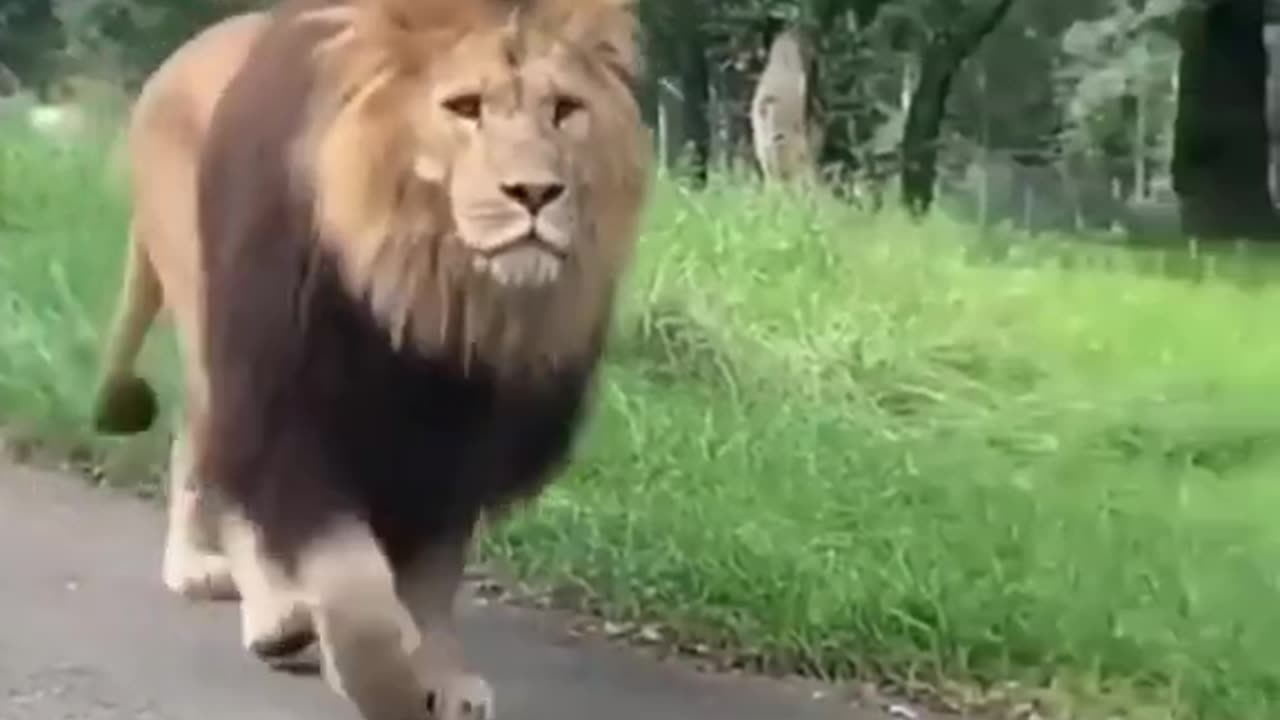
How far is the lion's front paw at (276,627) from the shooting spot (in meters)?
4.03

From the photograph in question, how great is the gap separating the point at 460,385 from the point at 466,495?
0.26 metres

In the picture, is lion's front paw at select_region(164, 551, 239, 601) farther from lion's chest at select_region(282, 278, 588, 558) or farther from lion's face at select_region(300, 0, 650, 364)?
lion's face at select_region(300, 0, 650, 364)

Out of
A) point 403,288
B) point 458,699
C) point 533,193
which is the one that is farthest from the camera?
point 458,699

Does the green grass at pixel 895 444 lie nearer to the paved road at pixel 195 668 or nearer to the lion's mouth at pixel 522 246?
the paved road at pixel 195 668

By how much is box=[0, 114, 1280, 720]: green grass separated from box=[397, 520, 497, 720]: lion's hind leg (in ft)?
3.37

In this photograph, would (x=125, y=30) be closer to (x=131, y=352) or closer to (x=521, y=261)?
(x=131, y=352)

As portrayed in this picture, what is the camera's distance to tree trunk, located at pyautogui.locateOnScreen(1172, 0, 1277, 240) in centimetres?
1811

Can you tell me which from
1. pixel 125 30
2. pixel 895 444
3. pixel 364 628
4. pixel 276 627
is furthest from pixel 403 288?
pixel 125 30

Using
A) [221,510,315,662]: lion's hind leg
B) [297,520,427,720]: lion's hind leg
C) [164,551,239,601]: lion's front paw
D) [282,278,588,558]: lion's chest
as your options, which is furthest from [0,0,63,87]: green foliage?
[297,520,427,720]: lion's hind leg

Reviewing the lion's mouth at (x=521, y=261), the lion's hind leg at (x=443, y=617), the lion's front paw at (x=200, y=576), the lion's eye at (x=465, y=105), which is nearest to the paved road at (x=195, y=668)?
Answer: the lion's front paw at (x=200, y=576)

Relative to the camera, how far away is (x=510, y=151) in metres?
3.33

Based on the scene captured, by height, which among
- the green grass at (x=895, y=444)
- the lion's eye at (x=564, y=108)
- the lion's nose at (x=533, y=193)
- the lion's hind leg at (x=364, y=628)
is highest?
the lion's eye at (x=564, y=108)

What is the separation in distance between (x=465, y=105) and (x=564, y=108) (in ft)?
0.45

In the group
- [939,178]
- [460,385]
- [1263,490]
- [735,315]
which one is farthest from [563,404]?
[939,178]
